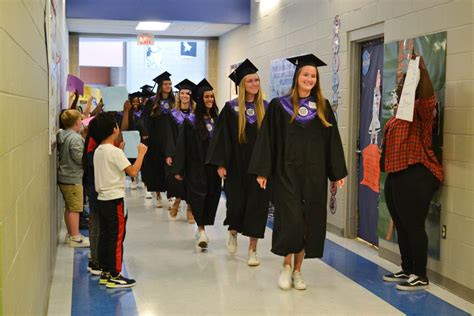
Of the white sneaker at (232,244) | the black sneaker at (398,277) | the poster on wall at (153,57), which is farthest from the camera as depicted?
the poster on wall at (153,57)

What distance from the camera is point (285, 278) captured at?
195 inches

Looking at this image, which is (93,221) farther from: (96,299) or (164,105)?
(164,105)

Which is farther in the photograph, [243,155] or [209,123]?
[209,123]

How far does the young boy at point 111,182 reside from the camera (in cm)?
471

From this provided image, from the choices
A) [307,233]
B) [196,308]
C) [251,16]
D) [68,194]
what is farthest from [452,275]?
[251,16]

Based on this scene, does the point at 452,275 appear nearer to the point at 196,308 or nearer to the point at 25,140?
the point at 196,308

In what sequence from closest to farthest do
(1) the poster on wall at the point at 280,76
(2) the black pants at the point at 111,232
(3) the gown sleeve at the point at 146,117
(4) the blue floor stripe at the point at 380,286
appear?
1. (4) the blue floor stripe at the point at 380,286
2. (2) the black pants at the point at 111,232
3. (1) the poster on wall at the point at 280,76
4. (3) the gown sleeve at the point at 146,117

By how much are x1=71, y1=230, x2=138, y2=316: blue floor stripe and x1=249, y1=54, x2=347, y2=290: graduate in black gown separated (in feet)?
3.63

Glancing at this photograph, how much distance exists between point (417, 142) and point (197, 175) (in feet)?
7.52

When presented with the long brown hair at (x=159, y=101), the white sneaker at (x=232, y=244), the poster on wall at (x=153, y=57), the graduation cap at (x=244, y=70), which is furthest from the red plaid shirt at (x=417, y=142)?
the poster on wall at (x=153, y=57)

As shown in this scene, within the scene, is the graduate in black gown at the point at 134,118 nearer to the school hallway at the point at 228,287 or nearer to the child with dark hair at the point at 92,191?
the school hallway at the point at 228,287

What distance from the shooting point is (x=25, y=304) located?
2.46 m

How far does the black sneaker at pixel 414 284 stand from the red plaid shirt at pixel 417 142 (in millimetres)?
733

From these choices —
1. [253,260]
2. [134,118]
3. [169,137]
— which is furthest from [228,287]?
[134,118]
